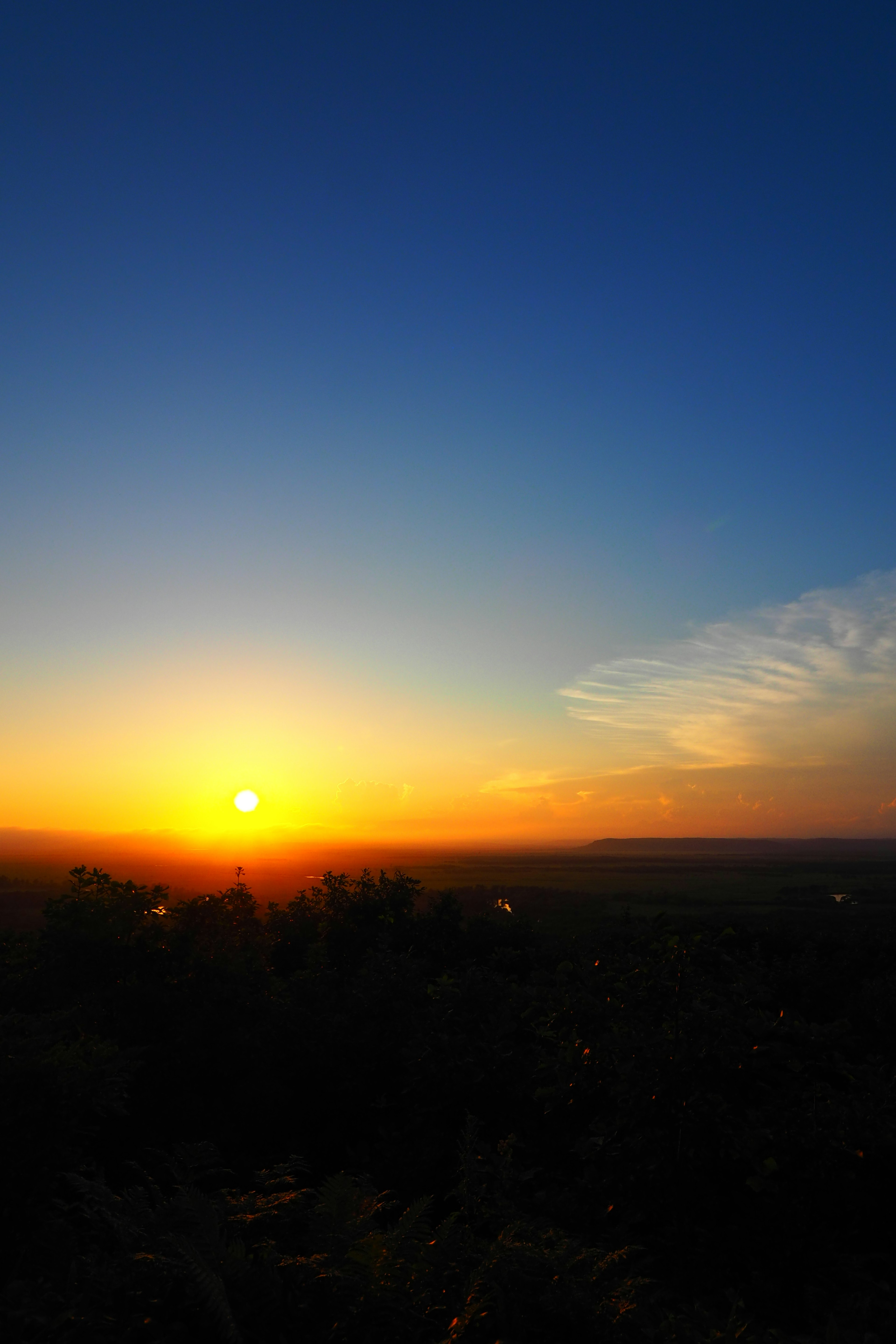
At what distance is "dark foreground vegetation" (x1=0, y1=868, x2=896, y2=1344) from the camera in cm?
362

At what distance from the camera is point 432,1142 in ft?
24.8

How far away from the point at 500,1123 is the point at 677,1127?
9.53ft

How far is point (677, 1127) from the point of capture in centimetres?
560

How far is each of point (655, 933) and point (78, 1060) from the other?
18.2 ft

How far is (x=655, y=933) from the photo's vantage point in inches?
289

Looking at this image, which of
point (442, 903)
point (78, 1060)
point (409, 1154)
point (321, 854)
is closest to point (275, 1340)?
point (78, 1060)

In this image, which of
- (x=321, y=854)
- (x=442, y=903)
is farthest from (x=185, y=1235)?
(x=321, y=854)

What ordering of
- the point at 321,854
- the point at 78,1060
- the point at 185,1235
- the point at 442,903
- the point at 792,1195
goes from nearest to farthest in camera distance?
the point at 185,1235 < the point at 792,1195 < the point at 78,1060 < the point at 442,903 < the point at 321,854

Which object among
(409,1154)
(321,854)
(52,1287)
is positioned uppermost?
(52,1287)

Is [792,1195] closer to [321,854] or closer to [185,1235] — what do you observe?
[185,1235]

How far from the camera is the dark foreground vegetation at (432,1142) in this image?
3625 mm

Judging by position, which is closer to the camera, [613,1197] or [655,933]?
[613,1197]

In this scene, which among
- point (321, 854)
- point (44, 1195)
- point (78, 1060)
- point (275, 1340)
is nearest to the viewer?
point (275, 1340)

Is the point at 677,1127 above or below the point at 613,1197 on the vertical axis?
above
